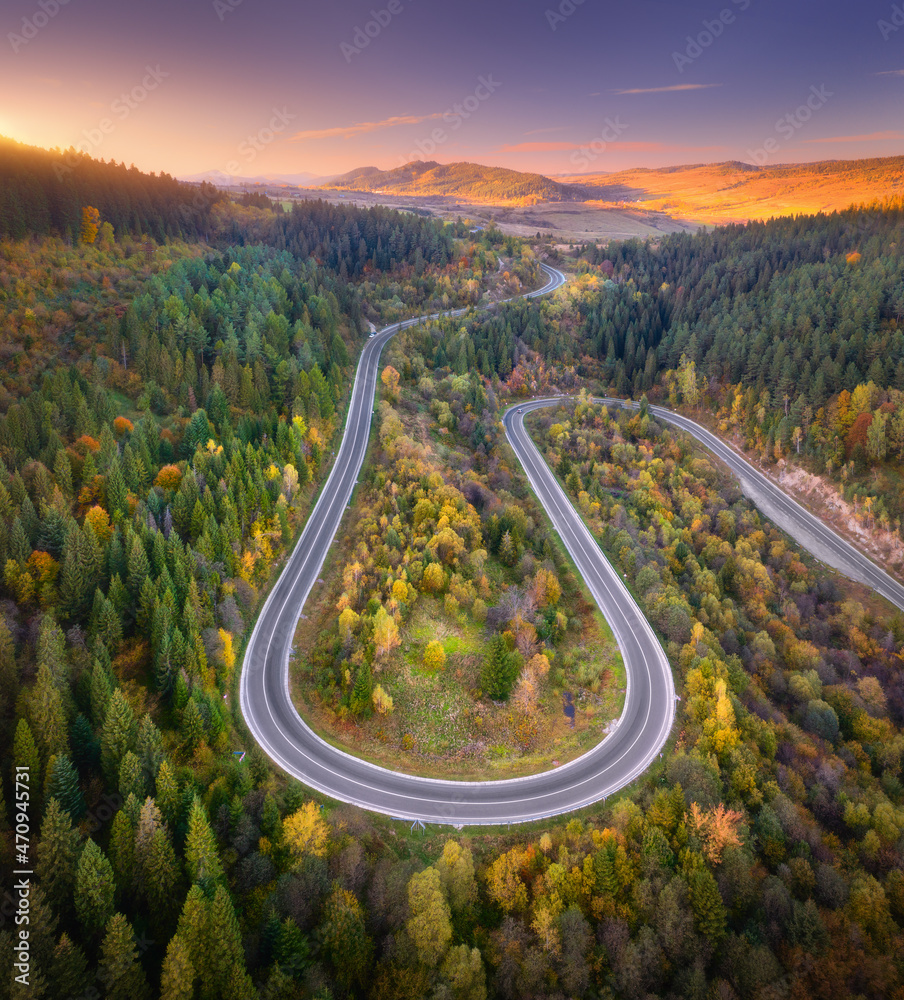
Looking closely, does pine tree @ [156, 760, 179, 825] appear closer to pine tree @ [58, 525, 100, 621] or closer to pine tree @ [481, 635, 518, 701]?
pine tree @ [58, 525, 100, 621]

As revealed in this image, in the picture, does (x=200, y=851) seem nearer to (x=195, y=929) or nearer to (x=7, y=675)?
(x=195, y=929)

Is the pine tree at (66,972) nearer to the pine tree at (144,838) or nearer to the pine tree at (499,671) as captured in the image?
the pine tree at (144,838)

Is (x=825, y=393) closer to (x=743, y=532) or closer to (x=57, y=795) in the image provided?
(x=743, y=532)

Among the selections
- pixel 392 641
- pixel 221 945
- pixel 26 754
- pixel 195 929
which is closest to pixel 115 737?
pixel 26 754

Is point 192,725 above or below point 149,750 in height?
below

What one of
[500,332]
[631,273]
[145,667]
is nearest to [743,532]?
[500,332]

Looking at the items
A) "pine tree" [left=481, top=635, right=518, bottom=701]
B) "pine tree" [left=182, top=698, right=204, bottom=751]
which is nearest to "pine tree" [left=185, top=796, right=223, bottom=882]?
"pine tree" [left=182, top=698, right=204, bottom=751]
